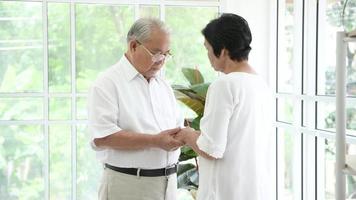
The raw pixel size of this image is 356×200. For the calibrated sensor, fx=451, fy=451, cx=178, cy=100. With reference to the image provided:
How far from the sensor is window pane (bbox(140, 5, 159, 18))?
3.75 metres

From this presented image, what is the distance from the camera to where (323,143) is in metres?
3.10

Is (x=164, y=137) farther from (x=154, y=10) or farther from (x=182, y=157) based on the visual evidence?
(x=154, y=10)

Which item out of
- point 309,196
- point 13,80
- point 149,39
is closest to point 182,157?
point 309,196

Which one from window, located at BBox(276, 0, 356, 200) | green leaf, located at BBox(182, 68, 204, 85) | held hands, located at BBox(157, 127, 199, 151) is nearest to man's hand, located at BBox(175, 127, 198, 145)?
held hands, located at BBox(157, 127, 199, 151)

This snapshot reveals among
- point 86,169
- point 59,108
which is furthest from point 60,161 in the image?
point 59,108

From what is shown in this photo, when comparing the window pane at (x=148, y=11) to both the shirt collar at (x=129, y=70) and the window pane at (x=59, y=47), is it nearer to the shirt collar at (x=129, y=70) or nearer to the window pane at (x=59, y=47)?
the window pane at (x=59, y=47)

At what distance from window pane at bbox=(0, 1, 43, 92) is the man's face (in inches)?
70.0

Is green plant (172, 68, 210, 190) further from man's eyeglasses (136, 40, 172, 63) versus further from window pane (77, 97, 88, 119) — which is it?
window pane (77, 97, 88, 119)

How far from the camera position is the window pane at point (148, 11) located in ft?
12.3

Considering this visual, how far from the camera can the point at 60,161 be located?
12.1 feet

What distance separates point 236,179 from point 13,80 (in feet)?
8.04

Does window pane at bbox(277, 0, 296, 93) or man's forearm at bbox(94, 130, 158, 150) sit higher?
window pane at bbox(277, 0, 296, 93)

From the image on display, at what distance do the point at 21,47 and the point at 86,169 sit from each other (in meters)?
1.12

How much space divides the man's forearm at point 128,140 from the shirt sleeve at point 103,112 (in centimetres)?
3
